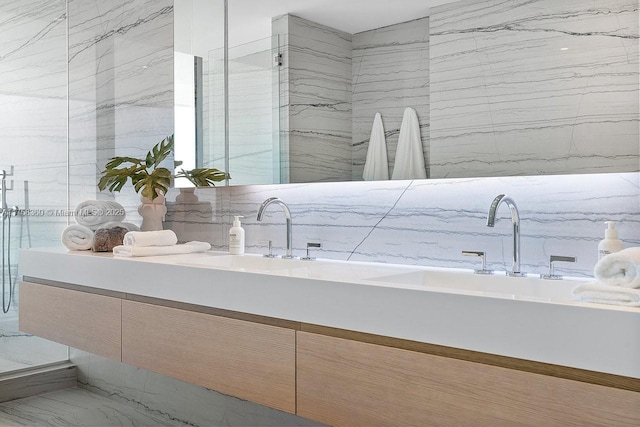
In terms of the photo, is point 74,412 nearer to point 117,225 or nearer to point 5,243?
point 5,243

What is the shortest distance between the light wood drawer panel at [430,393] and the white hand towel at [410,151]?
26.1 inches

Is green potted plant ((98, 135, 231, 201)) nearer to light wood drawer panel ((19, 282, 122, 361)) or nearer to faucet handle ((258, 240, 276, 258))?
faucet handle ((258, 240, 276, 258))

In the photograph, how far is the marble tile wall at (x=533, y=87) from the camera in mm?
1467

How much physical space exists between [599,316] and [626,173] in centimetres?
60

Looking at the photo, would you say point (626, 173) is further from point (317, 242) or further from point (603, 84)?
point (317, 242)

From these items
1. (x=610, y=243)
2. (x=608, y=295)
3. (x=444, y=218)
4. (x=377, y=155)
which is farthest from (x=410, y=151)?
(x=608, y=295)

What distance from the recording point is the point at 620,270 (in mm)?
1145

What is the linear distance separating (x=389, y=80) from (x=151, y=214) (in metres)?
1.19

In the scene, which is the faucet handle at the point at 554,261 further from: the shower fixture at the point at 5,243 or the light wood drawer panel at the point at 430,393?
the shower fixture at the point at 5,243

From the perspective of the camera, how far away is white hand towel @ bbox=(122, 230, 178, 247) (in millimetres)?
2070

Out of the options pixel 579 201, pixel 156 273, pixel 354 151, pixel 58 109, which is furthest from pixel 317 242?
pixel 58 109

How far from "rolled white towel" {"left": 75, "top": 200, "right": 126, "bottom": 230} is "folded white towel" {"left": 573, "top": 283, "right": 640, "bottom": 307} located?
6.39ft

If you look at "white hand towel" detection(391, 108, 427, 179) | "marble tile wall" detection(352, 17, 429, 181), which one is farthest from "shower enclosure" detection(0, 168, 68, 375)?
"white hand towel" detection(391, 108, 427, 179)

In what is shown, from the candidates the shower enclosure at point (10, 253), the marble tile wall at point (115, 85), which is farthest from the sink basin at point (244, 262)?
the shower enclosure at point (10, 253)
